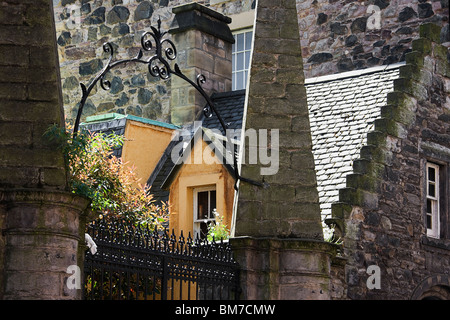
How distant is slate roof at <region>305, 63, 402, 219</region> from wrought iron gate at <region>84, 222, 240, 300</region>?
3.55 meters

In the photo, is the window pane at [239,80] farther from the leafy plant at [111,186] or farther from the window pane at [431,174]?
the leafy plant at [111,186]

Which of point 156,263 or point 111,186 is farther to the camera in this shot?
point 111,186

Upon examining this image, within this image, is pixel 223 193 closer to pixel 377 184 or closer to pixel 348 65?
pixel 377 184

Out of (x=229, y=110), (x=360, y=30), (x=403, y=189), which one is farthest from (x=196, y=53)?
(x=403, y=189)

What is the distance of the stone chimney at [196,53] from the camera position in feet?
69.3

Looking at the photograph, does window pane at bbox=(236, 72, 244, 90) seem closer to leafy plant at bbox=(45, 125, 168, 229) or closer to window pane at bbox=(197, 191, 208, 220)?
window pane at bbox=(197, 191, 208, 220)

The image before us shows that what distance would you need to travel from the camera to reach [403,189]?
1741 centimetres

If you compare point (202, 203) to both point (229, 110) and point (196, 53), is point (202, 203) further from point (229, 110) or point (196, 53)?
point (196, 53)

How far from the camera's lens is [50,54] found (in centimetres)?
1085

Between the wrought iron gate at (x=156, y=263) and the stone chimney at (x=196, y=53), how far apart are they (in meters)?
7.72

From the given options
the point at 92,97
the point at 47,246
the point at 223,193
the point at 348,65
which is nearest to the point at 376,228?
the point at 223,193

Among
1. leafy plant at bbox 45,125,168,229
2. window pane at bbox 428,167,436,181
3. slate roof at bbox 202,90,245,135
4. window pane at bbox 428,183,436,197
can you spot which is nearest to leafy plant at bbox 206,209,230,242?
leafy plant at bbox 45,125,168,229

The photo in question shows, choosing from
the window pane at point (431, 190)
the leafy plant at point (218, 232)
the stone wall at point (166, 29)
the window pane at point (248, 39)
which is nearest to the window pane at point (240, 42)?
the window pane at point (248, 39)

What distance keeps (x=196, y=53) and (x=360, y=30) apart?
3.31m
